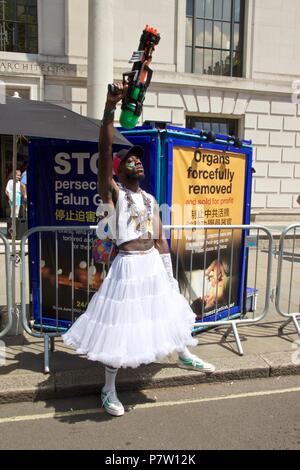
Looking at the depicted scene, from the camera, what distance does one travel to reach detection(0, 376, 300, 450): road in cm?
295

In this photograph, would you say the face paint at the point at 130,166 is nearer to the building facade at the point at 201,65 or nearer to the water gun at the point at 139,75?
the water gun at the point at 139,75

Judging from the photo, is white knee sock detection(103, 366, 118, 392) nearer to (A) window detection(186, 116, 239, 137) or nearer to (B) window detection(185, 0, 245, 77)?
(A) window detection(186, 116, 239, 137)

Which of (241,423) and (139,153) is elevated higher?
(139,153)

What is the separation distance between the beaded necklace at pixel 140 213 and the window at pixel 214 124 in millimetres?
11340

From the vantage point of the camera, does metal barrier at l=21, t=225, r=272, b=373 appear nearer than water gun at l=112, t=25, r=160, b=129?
No

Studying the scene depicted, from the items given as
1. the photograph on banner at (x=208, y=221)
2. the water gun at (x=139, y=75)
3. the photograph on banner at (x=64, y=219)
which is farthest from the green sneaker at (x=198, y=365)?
the water gun at (x=139, y=75)

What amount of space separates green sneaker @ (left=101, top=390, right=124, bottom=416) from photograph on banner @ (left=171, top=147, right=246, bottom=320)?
4.76 feet

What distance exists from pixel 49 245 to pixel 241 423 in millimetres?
2447

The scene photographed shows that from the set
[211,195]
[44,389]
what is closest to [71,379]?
[44,389]

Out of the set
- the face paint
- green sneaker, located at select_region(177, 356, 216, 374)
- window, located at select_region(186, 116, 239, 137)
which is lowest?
green sneaker, located at select_region(177, 356, 216, 374)

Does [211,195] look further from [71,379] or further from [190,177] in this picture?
[71,379]

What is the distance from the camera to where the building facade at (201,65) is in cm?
1259

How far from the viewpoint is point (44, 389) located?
141 inches

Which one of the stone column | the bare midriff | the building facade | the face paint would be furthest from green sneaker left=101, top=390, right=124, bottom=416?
the building facade
